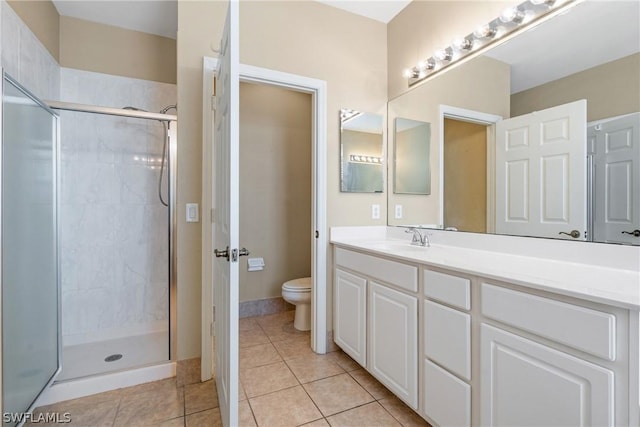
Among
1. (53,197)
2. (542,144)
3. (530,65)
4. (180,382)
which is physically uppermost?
(530,65)

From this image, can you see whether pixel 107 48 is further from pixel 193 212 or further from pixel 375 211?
pixel 375 211

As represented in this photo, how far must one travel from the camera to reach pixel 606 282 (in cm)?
95

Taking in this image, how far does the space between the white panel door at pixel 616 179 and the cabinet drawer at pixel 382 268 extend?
2.51ft

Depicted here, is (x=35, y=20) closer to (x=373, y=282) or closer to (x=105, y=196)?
(x=105, y=196)

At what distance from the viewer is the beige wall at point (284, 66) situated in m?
1.85

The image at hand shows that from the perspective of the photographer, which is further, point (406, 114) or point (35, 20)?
point (406, 114)

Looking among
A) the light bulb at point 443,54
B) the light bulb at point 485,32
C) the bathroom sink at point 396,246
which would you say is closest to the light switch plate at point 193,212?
the bathroom sink at point 396,246

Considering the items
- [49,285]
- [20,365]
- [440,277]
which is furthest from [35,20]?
[440,277]

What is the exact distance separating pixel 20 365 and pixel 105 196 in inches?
55.4

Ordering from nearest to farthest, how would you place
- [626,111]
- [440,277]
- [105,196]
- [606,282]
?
[606,282], [626,111], [440,277], [105,196]

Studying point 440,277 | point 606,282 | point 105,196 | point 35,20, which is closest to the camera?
point 606,282

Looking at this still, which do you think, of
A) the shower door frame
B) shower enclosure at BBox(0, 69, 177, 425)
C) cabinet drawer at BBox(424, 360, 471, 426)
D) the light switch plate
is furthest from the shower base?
cabinet drawer at BBox(424, 360, 471, 426)

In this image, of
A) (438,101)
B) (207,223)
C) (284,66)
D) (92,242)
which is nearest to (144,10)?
(284,66)

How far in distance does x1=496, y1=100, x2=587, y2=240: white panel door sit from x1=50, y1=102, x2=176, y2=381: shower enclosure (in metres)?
2.27
